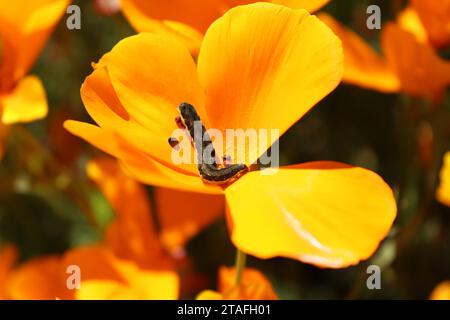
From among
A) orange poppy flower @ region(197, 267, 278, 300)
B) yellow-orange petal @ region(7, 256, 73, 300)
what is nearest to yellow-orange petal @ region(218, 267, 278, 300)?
orange poppy flower @ region(197, 267, 278, 300)

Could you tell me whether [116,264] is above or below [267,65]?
below

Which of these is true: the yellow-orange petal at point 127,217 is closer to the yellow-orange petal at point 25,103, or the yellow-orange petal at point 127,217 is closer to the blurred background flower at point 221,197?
the blurred background flower at point 221,197

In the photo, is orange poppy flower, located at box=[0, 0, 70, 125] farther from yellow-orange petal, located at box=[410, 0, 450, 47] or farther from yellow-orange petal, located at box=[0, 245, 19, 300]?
yellow-orange petal, located at box=[410, 0, 450, 47]

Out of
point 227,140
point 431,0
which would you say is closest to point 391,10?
point 431,0

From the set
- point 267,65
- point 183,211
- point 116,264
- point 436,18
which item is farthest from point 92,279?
point 436,18

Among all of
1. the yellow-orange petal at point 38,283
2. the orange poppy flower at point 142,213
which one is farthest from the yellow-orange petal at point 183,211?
the yellow-orange petal at point 38,283

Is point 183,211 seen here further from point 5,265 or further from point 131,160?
point 131,160
